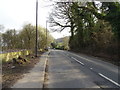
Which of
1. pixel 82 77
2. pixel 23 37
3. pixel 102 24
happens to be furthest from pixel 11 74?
pixel 23 37

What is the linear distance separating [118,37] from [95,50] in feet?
42.1

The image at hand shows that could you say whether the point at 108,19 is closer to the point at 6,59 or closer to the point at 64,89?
the point at 6,59

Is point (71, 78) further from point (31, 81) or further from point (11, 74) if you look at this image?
point (11, 74)

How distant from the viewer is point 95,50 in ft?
116

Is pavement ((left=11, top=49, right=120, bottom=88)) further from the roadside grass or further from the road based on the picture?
the roadside grass

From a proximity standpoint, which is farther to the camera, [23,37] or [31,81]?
A: [23,37]

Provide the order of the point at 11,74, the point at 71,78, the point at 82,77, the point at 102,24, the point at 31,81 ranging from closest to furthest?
1. the point at 31,81
2. the point at 71,78
3. the point at 82,77
4. the point at 11,74
5. the point at 102,24

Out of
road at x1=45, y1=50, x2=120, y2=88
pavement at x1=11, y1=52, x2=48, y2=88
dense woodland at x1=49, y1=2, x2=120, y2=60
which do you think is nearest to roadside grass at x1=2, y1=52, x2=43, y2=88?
pavement at x1=11, y1=52, x2=48, y2=88

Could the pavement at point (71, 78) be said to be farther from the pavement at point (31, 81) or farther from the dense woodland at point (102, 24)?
the dense woodland at point (102, 24)

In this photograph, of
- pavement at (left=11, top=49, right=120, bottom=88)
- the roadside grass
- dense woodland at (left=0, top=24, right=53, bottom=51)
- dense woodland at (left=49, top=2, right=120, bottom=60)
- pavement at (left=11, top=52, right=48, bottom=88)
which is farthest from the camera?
dense woodland at (left=0, top=24, right=53, bottom=51)

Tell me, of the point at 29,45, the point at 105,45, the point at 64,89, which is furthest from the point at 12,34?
the point at 64,89

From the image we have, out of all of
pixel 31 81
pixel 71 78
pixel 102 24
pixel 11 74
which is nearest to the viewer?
pixel 31 81

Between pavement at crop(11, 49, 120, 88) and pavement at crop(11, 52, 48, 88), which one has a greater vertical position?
pavement at crop(11, 52, 48, 88)

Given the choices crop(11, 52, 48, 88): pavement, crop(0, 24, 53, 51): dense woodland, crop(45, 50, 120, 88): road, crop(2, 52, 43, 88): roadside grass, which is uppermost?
crop(0, 24, 53, 51): dense woodland
